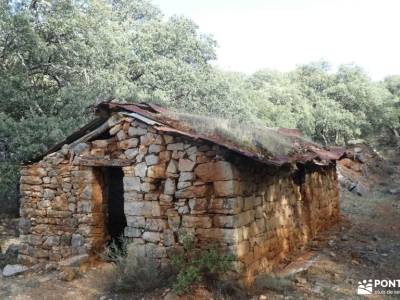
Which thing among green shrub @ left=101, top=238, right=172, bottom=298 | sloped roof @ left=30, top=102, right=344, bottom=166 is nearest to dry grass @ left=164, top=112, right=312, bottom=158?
sloped roof @ left=30, top=102, right=344, bottom=166

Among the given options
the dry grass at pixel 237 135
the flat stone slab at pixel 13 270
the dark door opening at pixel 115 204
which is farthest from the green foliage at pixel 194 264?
the flat stone slab at pixel 13 270

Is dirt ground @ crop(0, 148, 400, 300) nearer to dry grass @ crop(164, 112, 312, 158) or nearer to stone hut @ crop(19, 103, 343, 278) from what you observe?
stone hut @ crop(19, 103, 343, 278)

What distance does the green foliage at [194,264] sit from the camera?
201 inches

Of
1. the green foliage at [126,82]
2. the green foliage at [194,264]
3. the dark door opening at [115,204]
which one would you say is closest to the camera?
the green foliage at [194,264]

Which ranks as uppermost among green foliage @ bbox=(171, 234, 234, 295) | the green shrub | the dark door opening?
the dark door opening

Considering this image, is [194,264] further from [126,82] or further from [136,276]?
[126,82]

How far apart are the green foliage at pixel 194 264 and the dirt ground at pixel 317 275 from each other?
0.20 meters

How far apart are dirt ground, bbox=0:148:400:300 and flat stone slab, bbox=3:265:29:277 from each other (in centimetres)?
15

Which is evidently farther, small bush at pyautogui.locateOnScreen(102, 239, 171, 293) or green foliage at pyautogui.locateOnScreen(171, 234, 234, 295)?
small bush at pyautogui.locateOnScreen(102, 239, 171, 293)

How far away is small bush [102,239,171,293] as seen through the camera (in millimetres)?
5586

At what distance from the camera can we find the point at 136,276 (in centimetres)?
563

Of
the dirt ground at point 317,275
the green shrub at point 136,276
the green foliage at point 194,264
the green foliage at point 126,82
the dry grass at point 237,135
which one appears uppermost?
the green foliage at point 126,82

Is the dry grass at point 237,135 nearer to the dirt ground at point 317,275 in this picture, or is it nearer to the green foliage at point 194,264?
the green foliage at point 194,264

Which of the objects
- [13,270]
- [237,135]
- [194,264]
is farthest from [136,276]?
[13,270]
